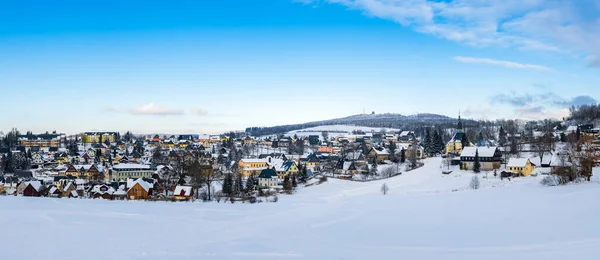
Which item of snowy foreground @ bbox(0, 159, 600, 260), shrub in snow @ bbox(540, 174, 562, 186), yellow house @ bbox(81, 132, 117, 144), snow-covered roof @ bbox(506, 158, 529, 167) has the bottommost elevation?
snowy foreground @ bbox(0, 159, 600, 260)

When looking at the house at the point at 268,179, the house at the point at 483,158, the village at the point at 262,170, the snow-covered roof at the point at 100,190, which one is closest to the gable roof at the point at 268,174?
the house at the point at 268,179

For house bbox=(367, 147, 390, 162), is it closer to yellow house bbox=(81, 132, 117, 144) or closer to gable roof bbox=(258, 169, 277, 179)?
gable roof bbox=(258, 169, 277, 179)

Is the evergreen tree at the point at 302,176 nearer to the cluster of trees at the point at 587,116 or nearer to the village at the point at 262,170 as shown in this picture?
the village at the point at 262,170

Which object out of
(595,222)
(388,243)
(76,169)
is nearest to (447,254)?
(388,243)

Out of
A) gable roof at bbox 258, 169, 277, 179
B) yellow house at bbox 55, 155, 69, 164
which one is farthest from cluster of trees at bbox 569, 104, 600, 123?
yellow house at bbox 55, 155, 69, 164

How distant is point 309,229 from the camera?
14945 millimetres

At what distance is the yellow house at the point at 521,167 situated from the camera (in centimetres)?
4091

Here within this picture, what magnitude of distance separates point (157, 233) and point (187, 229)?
3.42 ft

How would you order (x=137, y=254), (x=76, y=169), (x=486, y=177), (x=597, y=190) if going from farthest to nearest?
(x=76, y=169) < (x=486, y=177) < (x=597, y=190) < (x=137, y=254)

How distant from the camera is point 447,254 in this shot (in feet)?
38.2

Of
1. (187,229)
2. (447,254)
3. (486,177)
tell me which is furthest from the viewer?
(486,177)

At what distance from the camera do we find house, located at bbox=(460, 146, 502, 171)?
1805 inches

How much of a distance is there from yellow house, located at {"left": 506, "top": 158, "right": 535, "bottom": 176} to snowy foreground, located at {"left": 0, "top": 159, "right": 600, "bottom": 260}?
65.6ft

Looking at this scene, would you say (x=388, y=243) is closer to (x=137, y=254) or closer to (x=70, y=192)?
(x=137, y=254)
